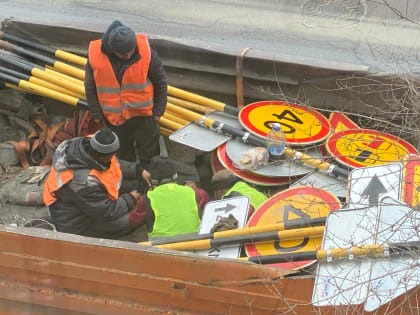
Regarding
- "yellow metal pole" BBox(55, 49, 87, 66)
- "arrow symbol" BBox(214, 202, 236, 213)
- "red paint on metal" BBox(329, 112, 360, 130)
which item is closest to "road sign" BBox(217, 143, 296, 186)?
"arrow symbol" BBox(214, 202, 236, 213)

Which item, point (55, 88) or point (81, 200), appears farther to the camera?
point (55, 88)

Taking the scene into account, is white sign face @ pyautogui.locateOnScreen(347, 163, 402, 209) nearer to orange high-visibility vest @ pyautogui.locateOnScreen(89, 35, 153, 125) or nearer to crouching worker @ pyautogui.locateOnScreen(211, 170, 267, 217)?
crouching worker @ pyautogui.locateOnScreen(211, 170, 267, 217)

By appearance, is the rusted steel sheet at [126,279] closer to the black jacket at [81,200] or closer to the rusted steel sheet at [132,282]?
the rusted steel sheet at [132,282]

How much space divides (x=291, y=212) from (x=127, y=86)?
1925 mm

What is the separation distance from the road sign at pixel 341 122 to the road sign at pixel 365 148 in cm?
29

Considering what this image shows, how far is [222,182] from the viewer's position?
5.30 metres

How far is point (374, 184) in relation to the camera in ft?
13.7

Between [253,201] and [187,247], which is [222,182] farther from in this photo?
[187,247]

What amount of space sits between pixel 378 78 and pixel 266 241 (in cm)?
215

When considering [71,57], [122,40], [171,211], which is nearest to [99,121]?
[71,57]

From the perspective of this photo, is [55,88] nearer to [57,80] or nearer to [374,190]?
[57,80]

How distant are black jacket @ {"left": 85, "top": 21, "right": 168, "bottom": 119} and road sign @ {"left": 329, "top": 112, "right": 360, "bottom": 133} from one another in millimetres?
1535

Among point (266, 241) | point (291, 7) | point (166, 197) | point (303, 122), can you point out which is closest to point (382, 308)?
point (266, 241)

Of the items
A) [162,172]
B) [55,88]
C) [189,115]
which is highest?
[55,88]
